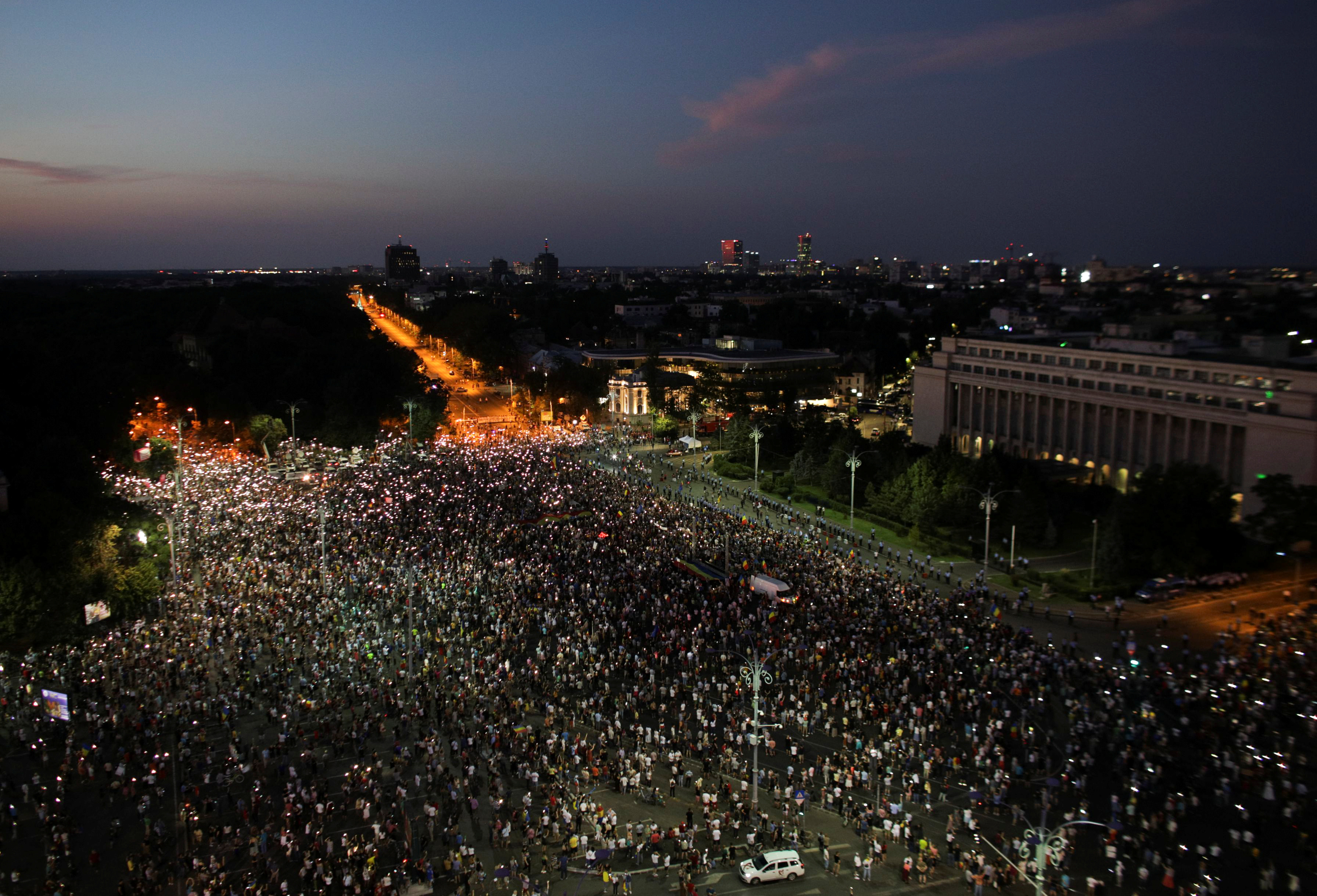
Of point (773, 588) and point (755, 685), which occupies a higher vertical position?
point (755, 685)

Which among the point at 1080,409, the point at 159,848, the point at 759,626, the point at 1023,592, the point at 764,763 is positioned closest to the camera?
the point at 159,848

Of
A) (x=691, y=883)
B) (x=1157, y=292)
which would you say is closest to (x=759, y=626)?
(x=691, y=883)

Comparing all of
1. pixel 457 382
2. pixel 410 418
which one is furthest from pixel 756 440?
pixel 457 382

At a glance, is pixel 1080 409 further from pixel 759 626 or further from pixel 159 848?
pixel 159 848

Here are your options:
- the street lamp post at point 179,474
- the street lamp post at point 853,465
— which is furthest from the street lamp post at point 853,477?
the street lamp post at point 179,474

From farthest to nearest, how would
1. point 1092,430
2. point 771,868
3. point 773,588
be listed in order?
point 1092,430 < point 773,588 < point 771,868

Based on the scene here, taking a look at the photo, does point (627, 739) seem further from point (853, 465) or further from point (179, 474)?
point (179, 474)
